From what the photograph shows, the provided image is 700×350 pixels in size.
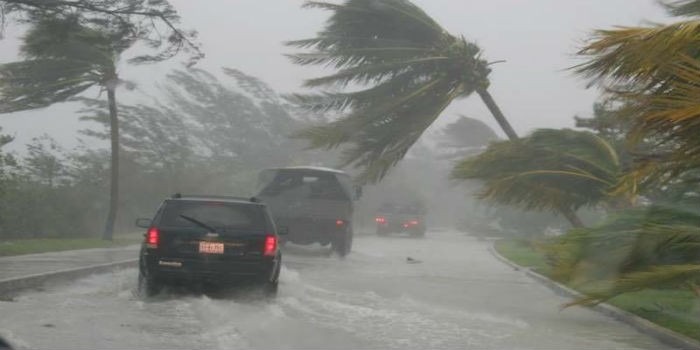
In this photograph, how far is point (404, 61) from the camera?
66.0 feet

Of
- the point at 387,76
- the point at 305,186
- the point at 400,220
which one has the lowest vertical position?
the point at 400,220

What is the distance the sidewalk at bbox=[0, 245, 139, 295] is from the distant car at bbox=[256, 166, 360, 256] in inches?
191

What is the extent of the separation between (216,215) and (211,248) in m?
0.75

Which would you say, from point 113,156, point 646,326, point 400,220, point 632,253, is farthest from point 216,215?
point 400,220

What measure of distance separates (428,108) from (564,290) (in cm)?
532

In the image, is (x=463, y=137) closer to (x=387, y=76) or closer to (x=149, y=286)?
(x=387, y=76)

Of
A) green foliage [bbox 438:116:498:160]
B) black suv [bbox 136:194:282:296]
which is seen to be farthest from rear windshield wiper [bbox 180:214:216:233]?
green foliage [bbox 438:116:498:160]

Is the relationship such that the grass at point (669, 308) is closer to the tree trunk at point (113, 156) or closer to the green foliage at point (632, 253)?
the green foliage at point (632, 253)

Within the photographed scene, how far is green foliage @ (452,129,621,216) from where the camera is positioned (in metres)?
14.5

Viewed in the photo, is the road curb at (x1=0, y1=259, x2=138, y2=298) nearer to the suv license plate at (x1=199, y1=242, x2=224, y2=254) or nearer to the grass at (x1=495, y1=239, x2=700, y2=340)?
the suv license plate at (x1=199, y1=242, x2=224, y2=254)

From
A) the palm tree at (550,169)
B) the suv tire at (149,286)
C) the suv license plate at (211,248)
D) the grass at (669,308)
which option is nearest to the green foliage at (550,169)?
the palm tree at (550,169)

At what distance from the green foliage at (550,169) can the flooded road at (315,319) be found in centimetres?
177

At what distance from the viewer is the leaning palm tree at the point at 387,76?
19750 millimetres

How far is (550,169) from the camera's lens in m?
14.8
